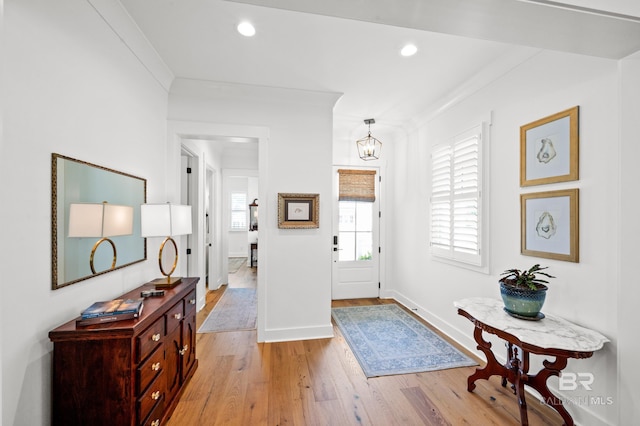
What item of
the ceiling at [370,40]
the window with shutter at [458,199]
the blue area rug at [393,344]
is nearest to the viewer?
the ceiling at [370,40]

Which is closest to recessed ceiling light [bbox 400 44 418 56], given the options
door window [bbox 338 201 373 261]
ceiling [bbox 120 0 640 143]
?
ceiling [bbox 120 0 640 143]

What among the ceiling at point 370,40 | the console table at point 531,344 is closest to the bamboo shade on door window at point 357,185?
the ceiling at point 370,40

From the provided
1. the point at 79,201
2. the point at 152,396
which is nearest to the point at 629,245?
the point at 152,396

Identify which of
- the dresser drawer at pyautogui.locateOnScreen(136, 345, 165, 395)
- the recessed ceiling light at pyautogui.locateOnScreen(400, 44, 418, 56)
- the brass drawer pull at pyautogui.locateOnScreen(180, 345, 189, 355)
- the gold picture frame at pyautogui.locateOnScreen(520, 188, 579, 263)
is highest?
the recessed ceiling light at pyautogui.locateOnScreen(400, 44, 418, 56)

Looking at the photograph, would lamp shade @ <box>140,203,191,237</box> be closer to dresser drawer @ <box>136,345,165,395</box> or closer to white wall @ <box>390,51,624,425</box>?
dresser drawer @ <box>136,345,165,395</box>

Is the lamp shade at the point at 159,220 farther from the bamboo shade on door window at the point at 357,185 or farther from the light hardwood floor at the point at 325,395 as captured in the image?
the bamboo shade on door window at the point at 357,185

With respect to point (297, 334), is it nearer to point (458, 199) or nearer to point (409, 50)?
point (458, 199)

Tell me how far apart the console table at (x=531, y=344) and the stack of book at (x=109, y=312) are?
223 cm

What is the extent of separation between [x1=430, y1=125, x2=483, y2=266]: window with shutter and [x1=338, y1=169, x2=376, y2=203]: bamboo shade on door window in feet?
3.95

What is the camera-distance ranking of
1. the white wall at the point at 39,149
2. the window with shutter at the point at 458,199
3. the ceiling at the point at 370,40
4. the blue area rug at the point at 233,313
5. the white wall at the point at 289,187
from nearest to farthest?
the white wall at the point at 39,149, the ceiling at the point at 370,40, the window with shutter at the point at 458,199, the white wall at the point at 289,187, the blue area rug at the point at 233,313

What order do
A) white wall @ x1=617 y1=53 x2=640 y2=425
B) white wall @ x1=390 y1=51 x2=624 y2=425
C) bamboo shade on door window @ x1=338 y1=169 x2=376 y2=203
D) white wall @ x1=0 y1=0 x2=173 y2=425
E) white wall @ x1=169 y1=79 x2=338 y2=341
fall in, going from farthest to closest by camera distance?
bamboo shade on door window @ x1=338 y1=169 x2=376 y2=203 < white wall @ x1=169 y1=79 x2=338 y2=341 < white wall @ x1=390 y1=51 x2=624 y2=425 < white wall @ x1=617 y1=53 x2=640 y2=425 < white wall @ x1=0 y1=0 x2=173 y2=425

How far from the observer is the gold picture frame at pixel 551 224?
1.87 m

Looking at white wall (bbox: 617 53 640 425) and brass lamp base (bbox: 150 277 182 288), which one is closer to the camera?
white wall (bbox: 617 53 640 425)

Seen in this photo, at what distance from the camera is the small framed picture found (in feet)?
9.88
